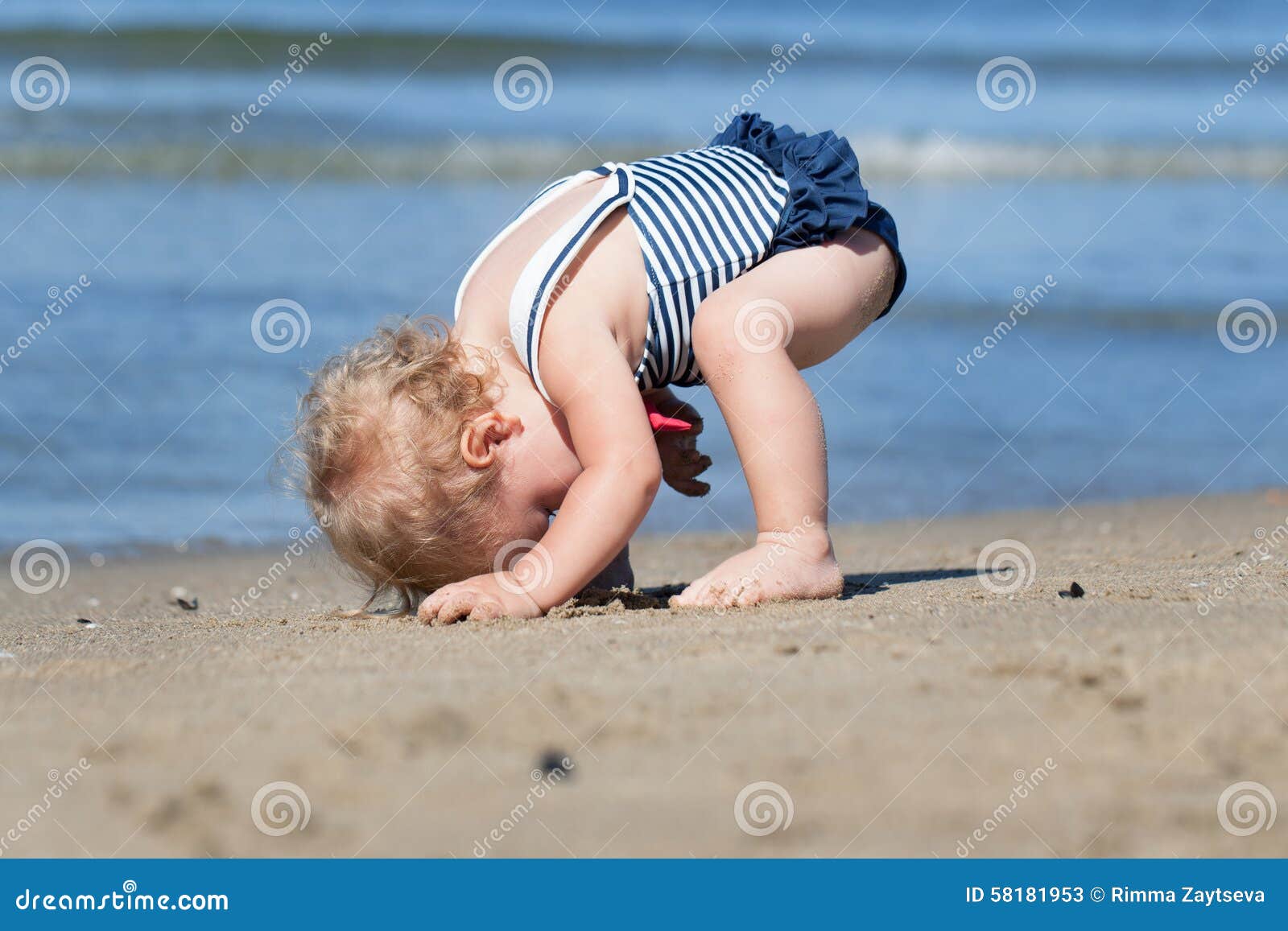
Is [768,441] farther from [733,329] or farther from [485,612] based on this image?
[485,612]

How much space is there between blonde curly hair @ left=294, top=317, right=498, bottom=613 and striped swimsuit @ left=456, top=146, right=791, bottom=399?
209 millimetres

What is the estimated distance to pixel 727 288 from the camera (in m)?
3.20

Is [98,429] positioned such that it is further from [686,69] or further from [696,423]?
[686,69]

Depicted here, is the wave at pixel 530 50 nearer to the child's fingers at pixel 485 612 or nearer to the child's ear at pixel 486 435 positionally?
the child's ear at pixel 486 435

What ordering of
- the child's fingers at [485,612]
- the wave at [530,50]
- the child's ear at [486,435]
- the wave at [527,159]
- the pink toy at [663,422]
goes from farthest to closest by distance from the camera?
1. the wave at [530,50]
2. the wave at [527,159]
3. the pink toy at [663,422]
4. the child's ear at [486,435]
5. the child's fingers at [485,612]

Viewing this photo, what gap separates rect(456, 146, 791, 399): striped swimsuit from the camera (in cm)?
310

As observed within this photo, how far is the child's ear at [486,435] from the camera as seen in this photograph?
3.01 metres

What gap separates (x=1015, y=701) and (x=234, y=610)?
2.30m

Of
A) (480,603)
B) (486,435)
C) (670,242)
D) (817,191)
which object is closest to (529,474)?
(486,435)

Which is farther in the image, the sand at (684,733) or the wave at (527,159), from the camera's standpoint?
the wave at (527,159)

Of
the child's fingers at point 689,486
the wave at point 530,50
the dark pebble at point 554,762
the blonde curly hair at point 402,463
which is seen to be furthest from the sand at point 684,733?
the wave at point 530,50

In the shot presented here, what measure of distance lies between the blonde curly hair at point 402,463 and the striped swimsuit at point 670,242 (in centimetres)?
21

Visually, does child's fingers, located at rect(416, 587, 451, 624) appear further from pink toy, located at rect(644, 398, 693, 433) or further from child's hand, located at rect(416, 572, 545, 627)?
pink toy, located at rect(644, 398, 693, 433)

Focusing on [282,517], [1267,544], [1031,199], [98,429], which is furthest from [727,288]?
[1031,199]
